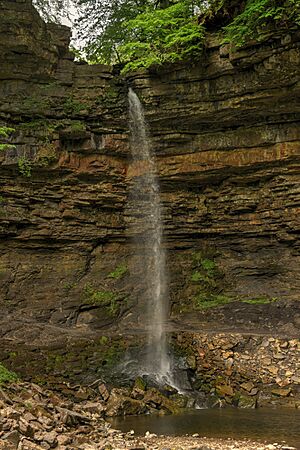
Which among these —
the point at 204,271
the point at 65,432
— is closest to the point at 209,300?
the point at 204,271

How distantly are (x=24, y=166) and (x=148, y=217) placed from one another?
5429 mm

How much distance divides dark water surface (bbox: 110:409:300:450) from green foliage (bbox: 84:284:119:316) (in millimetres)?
7022

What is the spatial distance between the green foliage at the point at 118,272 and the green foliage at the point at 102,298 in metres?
0.81

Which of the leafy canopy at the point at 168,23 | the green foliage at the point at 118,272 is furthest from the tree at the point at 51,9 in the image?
the green foliage at the point at 118,272

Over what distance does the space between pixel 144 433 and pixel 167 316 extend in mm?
9381

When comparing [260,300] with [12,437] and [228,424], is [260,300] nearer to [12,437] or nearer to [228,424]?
[228,424]

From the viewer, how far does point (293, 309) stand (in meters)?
17.0

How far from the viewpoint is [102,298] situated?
737 inches

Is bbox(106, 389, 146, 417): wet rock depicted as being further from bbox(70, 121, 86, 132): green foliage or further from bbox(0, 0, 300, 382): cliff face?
bbox(70, 121, 86, 132): green foliage

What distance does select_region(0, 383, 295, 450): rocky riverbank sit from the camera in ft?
26.3

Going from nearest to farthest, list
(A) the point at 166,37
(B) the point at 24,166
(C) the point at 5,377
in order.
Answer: (C) the point at 5,377 → (A) the point at 166,37 → (B) the point at 24,166

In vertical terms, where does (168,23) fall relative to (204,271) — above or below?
above

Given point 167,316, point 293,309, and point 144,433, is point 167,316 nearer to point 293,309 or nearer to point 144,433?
point 293,309

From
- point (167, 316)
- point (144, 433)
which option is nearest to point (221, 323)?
point (167, 316)
